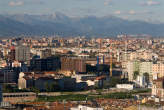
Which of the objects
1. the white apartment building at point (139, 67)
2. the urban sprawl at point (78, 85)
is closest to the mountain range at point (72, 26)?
the urban sprawl at point (78, 85)

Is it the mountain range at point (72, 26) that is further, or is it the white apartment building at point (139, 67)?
the mountain range at point (72, 26)

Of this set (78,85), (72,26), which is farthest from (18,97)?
(72,26)

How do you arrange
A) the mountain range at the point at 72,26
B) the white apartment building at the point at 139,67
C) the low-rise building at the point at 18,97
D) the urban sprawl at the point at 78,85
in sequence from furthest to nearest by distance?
the mountain range at the point at 72,26 → the white apartment building at the point at 139,67 → the low-rise building at the point at 18,97 → the urban sprawl at the point at 78,85

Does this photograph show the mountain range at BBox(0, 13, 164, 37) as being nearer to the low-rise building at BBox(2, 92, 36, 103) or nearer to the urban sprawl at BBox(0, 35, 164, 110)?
the urban sprawl at BBox(0, 35, 164, 110)

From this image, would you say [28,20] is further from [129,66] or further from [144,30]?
[129,66]

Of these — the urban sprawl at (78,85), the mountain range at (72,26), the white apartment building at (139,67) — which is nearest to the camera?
the urban sprawl at (78,85)

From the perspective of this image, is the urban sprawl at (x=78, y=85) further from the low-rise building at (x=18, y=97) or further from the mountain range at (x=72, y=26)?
the mountain range at (x=72, y=26)

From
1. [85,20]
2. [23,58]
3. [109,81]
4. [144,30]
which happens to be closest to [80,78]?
[109,81]

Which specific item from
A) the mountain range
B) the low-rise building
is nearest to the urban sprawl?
the low-rise building

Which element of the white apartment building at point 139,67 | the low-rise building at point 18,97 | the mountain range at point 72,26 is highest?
the mountain range at point 72,26

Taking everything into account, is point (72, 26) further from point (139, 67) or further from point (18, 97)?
point (18, 97)
